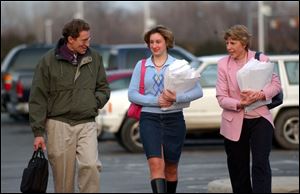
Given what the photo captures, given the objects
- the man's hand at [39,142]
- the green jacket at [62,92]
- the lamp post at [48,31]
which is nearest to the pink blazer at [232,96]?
the green jacket at [62,92]

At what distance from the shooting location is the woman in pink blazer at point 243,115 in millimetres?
8531

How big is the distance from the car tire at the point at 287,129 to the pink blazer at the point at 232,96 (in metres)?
8.85

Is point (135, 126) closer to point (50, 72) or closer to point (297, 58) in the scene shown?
point (297, 58)

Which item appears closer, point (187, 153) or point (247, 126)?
point (247, 126)

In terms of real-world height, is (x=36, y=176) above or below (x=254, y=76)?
below

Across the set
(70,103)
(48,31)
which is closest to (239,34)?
(70,103)

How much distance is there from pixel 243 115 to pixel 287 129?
9.13 meters

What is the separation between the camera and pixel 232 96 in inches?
340

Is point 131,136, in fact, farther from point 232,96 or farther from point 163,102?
→ point 163,102

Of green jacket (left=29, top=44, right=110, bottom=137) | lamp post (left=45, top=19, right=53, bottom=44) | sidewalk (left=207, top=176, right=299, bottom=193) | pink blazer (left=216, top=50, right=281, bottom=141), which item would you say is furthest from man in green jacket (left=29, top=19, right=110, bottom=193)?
lamp post (left=45, top=19, right=53, bottom=44)

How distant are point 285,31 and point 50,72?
57.8 meters

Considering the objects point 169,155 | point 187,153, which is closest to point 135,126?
point 187,153

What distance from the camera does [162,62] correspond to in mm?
8664

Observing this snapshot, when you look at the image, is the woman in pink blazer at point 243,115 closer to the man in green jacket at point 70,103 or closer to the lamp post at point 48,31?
the man in green jacket at point 70,103
